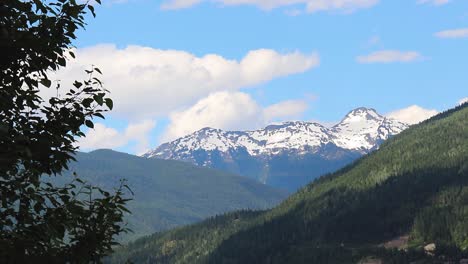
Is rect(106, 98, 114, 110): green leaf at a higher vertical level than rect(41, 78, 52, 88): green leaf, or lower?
lower

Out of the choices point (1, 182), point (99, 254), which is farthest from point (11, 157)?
point (99, 254)

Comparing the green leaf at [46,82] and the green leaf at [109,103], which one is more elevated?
the green leaf at [46,82]

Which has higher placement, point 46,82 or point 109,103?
point 46,82

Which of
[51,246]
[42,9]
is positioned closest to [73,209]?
[51,246]

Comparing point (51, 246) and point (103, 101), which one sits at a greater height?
point (103, 101)

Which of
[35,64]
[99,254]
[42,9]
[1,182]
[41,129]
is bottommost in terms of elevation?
[99,254]

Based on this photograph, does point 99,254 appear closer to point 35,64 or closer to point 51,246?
point 51,246

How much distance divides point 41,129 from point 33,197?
181cm

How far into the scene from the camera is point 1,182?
56.7 ft

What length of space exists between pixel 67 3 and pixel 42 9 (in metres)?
0.69

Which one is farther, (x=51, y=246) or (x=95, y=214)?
(x=95, y=214)

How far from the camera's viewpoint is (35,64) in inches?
731

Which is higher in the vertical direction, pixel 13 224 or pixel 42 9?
pixel 42 9

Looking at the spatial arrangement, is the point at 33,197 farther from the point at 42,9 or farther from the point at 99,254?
the point at 42,9
